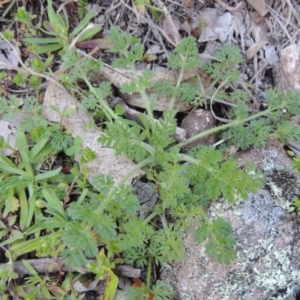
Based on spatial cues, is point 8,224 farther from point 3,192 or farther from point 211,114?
point 211,114

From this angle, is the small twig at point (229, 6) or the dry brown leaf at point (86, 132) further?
the small twig at point (229, 6)

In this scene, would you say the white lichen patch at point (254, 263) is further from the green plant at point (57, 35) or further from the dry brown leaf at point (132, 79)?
the green plant at point (57, 35)

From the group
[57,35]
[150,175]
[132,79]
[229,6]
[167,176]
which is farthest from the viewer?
[229,6]

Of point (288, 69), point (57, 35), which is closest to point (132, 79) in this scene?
point (57, 35)

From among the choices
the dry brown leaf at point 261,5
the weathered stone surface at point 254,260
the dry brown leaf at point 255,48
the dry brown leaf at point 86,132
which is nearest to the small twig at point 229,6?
the dry brown leaf at point 261,5

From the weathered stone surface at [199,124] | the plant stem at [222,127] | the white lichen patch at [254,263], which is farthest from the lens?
the weathered stone surface at [199,124]

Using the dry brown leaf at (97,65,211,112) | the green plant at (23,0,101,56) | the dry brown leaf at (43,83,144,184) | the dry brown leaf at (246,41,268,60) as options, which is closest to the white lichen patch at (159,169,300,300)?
the dry brown leaf at (43,83,144,184)

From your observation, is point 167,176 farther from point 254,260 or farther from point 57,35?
point 57,35
